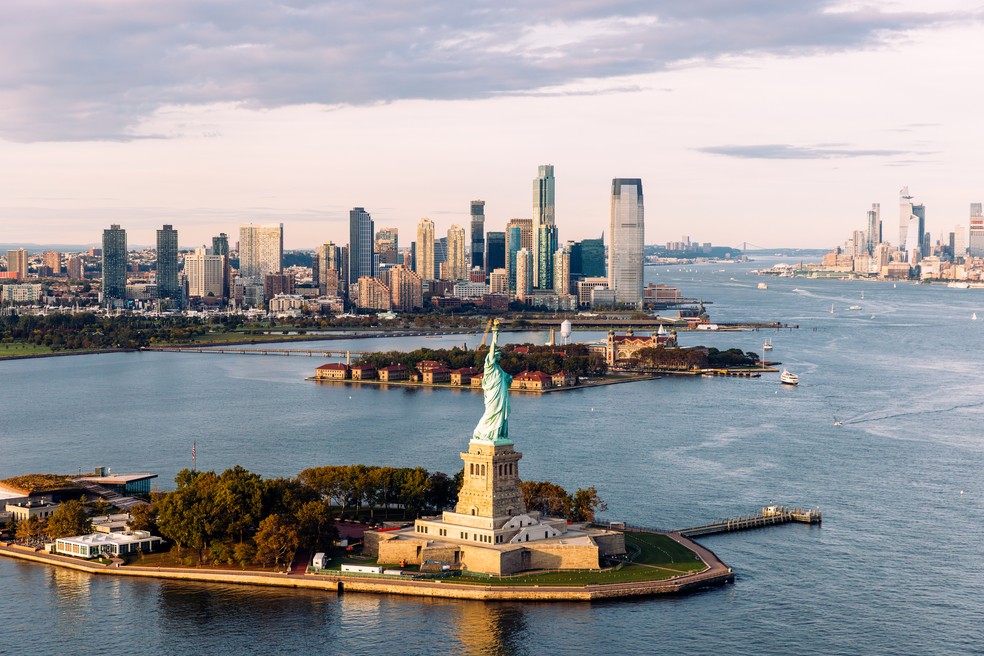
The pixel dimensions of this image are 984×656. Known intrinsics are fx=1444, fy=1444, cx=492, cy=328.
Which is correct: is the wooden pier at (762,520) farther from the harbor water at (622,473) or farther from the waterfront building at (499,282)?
the waterfront building at (499,282)

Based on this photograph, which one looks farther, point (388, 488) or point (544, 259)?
point (544, 259)

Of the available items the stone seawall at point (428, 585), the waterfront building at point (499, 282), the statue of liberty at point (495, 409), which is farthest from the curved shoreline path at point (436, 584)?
the waterfront building at point (499, 282)

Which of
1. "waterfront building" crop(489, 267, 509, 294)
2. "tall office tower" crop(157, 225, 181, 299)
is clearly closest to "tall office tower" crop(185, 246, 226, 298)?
"tall office tower" crop(157, 225, 181, 299)

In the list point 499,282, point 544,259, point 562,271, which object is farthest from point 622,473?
point 499,282

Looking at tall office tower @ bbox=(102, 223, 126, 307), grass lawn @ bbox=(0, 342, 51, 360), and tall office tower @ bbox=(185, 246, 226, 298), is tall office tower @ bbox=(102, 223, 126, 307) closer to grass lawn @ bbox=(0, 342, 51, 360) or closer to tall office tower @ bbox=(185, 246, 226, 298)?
tall office tower @ bbox=(185, 246, 226, 298)

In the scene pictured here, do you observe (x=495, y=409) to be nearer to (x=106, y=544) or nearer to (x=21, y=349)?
(x=106, y=544)

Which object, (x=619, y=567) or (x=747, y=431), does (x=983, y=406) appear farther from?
(x=619, y=567)
